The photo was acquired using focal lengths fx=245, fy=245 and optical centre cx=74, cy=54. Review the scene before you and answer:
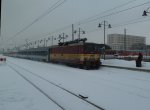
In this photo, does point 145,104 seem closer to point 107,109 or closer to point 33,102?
point 107,109

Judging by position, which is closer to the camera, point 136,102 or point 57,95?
point 136,102

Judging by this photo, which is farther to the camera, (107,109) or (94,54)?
(94,54)

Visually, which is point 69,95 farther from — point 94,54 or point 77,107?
point 94,54

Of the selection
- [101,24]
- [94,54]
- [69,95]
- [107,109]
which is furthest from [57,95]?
[101,24]

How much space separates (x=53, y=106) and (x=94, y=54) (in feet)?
63.0

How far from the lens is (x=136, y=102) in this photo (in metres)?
9.60

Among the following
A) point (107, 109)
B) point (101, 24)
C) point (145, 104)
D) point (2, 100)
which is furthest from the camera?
point (101, 24)

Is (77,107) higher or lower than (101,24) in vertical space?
lower

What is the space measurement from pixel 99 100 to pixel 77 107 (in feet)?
4.96

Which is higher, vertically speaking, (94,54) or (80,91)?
(94,54)

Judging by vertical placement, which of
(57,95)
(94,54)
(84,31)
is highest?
(84,31)

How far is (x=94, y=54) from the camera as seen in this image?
2778cm

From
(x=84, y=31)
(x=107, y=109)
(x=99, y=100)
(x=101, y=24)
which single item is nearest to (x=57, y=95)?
(x=99, y=100)

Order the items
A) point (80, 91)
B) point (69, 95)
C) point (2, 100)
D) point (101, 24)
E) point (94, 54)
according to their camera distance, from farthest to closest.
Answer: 1. point (101, 24)
2. point (94, 54)
3. point (80, 91)
4. point (69, 95)
5. point (2, 100)
